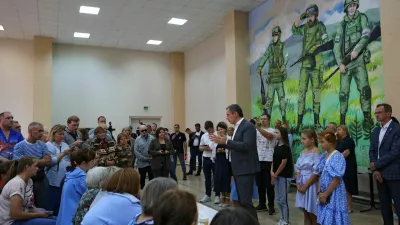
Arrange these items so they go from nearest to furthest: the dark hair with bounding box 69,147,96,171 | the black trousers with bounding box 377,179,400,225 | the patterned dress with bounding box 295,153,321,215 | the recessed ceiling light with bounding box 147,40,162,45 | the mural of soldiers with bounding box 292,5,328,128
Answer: the dark hair with bounding box 69,147,96,171, the patterned dress with bounding box 295,153,321,215, the black trousers with bounding box 377,179,400,225, the mural of soldiers with bounding box 292,5,328,128, the recessed ceiling light with bounding box 147,40,162,45

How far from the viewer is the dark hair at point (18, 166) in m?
3.28

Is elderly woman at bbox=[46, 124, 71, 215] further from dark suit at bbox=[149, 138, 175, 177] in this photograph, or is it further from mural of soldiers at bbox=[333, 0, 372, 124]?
mural of soldiers at bbox=[333, 0, 372, 124]

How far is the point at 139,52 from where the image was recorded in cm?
1402

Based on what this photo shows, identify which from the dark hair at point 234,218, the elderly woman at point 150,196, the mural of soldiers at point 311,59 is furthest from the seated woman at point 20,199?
the mural of soldiers at point 311,59

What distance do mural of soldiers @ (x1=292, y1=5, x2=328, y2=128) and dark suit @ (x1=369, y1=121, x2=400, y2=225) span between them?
3119 mm

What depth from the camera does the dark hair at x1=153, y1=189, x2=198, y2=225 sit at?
141 cm

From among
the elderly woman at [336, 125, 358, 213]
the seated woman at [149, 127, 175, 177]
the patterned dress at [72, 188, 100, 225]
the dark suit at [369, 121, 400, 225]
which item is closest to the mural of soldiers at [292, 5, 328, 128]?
the elderly woman at [336, 125, 358, 213]

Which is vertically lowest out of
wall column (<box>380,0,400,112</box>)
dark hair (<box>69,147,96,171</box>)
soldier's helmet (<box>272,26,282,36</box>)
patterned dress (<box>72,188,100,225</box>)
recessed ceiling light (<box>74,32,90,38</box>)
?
patterned dress (<box>72,188,100,225</box>)

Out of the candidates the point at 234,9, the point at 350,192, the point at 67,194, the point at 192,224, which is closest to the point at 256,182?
the point at 350,192

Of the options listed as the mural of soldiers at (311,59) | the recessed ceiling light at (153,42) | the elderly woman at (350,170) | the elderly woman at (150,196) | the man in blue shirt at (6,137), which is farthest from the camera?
the recessed ceiling light at (153,42)

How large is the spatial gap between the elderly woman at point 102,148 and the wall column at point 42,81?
27.0 ft

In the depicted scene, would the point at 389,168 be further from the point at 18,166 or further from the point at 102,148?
the point at 18,166

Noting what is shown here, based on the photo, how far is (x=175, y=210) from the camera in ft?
4.64

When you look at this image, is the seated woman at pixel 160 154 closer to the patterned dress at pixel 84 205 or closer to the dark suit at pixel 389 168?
the dark suit at pixel 389 168
